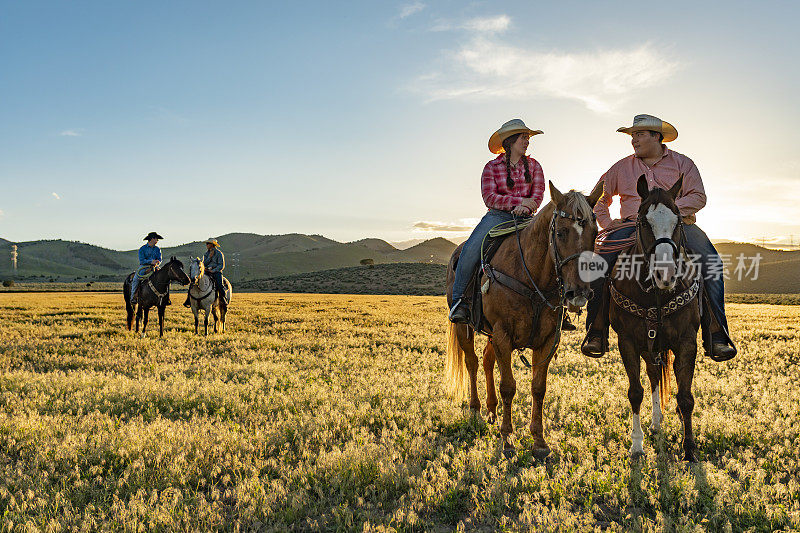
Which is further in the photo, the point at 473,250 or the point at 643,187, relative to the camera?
the point at 473,250

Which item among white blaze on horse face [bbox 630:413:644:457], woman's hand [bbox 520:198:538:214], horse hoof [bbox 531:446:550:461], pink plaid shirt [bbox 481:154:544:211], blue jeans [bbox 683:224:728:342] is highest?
pink plaid shirt [bbox 481:154:544:211]

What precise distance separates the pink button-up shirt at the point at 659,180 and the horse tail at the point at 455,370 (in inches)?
122

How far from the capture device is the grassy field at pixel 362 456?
449cm

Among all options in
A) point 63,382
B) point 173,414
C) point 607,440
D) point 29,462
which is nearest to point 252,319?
point 63,382

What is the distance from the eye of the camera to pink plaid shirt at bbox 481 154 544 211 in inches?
287

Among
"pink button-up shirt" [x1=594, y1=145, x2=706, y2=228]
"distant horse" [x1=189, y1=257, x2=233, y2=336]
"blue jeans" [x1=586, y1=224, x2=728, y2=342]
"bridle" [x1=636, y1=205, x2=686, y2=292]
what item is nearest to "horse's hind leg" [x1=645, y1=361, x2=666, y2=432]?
"blue jeans" [x1=586, y1=224, x2=728, y2=342]

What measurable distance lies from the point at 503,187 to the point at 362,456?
14.2 ft

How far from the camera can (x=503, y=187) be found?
7.31 meters

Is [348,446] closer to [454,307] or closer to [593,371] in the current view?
[454,307]

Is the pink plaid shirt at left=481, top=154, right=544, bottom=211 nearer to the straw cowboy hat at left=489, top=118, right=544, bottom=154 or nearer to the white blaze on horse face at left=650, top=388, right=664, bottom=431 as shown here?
the straw cowboy hat at left=489, top=118, right=544, bottom=154

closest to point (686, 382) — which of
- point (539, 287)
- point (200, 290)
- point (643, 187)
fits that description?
point (539, 287)

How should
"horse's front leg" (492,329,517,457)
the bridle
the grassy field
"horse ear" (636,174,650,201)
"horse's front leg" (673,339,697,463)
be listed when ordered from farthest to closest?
"horse's front leg" (492,329,517,457) → "horse's front leg" (673,339,697,463) → "horse ear" (636,174,650,201) → the bridle → the grassy field

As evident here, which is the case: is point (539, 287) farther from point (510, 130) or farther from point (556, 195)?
point (510, 130)

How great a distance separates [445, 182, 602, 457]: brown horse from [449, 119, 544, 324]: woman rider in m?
0.54
